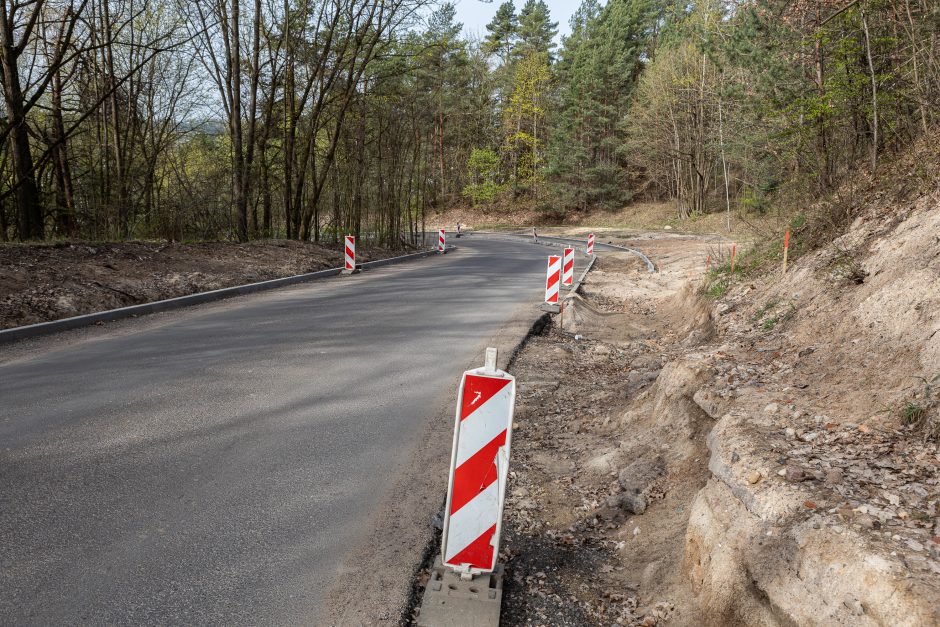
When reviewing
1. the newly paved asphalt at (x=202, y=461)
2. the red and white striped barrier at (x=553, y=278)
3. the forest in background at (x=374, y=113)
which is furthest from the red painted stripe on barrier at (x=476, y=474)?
the red and white striped barrier at (x=553, y=278)

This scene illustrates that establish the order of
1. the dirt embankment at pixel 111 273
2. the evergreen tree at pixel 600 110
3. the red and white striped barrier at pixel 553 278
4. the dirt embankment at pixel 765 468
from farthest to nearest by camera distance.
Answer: the evergreen tree at pixel 600 110, the red and white striped barrier at pixel 553 278, the dirt embankment at pixel 111 273, the dirt embankment at pixel 765 468

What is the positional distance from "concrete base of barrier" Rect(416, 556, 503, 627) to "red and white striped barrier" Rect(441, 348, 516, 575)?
0.24ft

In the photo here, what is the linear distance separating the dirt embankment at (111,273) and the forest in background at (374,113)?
262 cm

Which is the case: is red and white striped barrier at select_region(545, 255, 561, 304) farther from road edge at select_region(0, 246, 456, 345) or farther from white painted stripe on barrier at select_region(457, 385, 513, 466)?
white painted stripe on barrier at select_region(457, 385, 513, 466)

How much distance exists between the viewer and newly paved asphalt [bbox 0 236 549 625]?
3143 millimetres

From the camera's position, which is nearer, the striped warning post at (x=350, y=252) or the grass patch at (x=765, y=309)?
the grass patch at (x=765, y=309)

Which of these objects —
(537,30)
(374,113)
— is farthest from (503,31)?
(374,113)

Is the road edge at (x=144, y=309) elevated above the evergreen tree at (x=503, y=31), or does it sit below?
below

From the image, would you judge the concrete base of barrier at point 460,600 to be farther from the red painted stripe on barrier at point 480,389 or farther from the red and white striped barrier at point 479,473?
the red painted stripe on barrier at point 480,389

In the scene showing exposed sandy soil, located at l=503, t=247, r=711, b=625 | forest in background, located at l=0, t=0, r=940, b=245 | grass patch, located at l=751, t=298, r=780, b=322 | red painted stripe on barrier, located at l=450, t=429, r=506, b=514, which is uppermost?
forest in background, located at l=0, t=0, r=940, b=245

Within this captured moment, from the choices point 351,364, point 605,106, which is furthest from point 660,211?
point 351,364

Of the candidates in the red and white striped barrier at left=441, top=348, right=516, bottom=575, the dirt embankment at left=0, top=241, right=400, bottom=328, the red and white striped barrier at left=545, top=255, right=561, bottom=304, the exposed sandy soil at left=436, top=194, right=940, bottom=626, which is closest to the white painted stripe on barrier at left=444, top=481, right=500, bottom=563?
the red and white striped barrier at left=441, top=348, right=516, bottom=575

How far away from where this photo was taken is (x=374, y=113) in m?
25.3

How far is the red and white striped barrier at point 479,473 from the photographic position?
10.3ft
